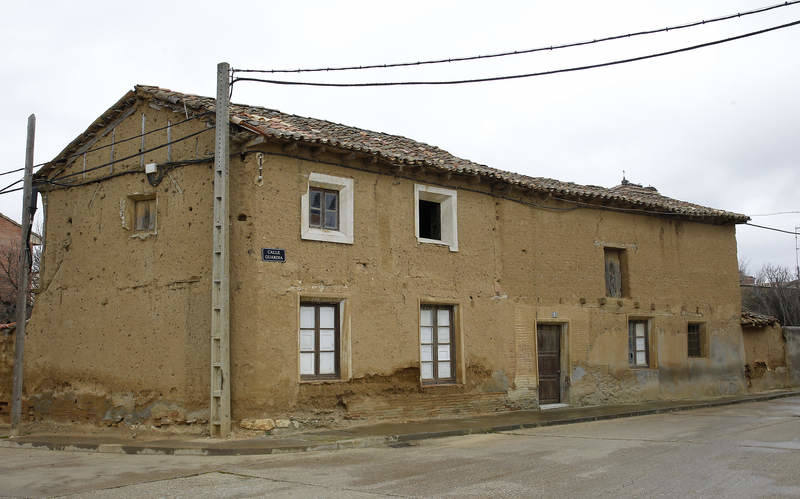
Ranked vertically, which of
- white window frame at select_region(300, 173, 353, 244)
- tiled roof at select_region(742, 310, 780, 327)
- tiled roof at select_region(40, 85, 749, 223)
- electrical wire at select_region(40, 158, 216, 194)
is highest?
tiled roof at select_region(40, 85, 749, 223)

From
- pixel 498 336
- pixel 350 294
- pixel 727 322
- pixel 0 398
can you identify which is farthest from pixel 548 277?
pixel 0 398

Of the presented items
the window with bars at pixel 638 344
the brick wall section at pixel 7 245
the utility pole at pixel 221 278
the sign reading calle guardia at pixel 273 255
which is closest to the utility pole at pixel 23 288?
the utility pole at pixel 221 278

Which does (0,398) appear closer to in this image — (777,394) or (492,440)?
(492,440)

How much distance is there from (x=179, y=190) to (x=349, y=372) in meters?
4.38

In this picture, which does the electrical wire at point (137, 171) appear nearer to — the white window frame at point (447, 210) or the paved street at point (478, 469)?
the white window frame at point (447, 210)

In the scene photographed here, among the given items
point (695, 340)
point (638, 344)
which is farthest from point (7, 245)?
point (695, 340)

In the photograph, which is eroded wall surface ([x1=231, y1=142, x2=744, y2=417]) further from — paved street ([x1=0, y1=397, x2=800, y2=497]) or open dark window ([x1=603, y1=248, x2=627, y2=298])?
paved street ([x1=0, y1=397, x2=800, y2=497])

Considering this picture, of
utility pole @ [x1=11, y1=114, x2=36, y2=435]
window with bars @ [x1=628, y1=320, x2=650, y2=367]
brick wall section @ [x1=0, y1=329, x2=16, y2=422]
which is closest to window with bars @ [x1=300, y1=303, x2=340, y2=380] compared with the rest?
utility pole @ [x1=11, y1=114, x2=36, y2=435]

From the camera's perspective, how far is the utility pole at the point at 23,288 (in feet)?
43.6

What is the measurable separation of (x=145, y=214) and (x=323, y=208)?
341 centimetres

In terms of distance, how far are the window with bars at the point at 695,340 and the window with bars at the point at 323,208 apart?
11.3m

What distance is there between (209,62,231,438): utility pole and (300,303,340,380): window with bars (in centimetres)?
151

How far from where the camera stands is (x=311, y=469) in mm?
→ 9430

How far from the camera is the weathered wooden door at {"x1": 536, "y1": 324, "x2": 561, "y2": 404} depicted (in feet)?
56.2
